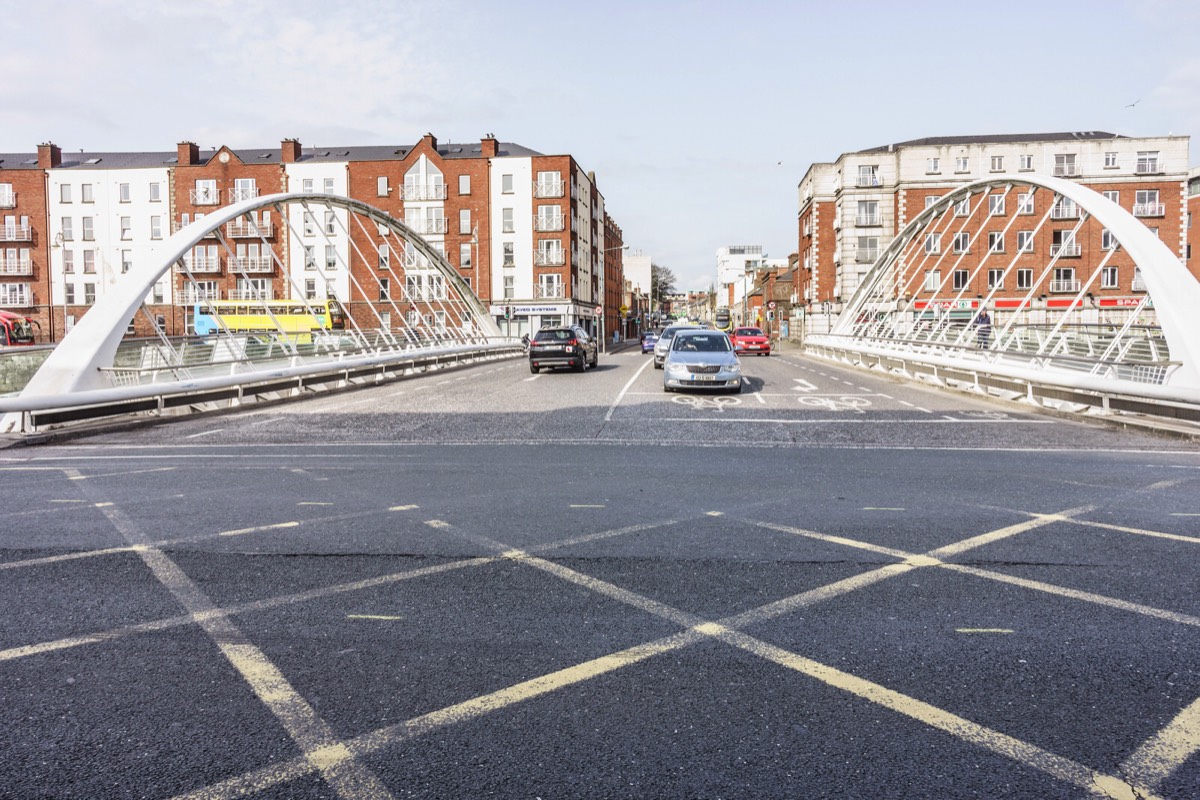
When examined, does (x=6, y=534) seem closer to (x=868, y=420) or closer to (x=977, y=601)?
(x=977, y=601)

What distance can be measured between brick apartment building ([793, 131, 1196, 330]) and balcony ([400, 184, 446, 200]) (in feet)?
106

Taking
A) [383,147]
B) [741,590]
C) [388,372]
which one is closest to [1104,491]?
[741,590]

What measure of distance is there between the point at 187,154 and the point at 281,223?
907cm

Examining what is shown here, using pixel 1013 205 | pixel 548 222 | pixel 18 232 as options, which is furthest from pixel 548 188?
pixel 18 232

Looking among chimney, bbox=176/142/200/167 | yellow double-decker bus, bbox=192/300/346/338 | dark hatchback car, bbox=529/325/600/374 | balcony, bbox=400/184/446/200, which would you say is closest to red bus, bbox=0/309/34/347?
yellow double-decker bus, bbox=192/300/346/338

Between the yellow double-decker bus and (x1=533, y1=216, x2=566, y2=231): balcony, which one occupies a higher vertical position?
(x1=533, y1=216, x2=566, y2=231): balcony

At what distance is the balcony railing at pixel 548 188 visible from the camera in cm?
7050

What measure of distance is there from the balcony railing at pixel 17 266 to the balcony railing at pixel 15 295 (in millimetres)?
1034

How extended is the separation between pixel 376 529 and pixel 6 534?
9.11 ft

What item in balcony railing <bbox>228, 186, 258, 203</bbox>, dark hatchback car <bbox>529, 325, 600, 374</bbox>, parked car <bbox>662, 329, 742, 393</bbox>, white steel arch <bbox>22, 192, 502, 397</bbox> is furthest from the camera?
balcony railing <bbox>228, 186, 258, 203</bbox>

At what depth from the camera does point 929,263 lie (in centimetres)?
6919

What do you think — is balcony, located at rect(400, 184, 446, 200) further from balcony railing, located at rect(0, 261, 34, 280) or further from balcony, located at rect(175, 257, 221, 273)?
balcony railing, located at rect(0, 261, 34, 280)

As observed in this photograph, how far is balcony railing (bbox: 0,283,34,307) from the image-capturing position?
70394 mm

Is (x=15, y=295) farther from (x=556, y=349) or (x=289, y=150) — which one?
(x=556, y=349)
